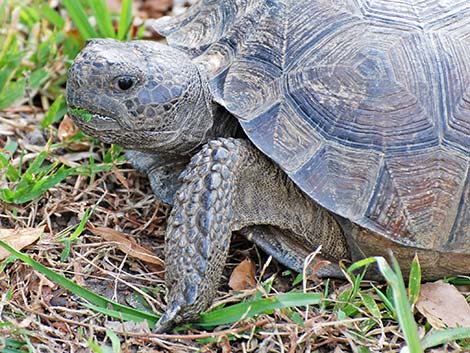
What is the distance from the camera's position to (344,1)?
358cm

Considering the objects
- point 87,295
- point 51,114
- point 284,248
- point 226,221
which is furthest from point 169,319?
point 51,114

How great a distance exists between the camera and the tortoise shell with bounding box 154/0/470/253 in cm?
333

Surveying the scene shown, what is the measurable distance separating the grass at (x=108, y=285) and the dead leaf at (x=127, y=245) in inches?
1.5

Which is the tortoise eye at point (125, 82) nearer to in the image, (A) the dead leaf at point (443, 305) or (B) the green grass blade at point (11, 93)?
(B) the green grass blade at point (11, 93)

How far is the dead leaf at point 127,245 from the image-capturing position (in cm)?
357

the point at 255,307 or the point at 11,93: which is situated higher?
the point at 11,93

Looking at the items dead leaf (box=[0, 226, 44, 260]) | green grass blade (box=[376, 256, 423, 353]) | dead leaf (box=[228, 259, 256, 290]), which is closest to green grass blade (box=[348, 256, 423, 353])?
green grass blade (box=[376, 256, 423, 353])

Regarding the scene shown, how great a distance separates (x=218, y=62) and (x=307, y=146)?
69 cm

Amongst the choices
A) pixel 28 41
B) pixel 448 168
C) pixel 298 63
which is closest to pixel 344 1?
pixel 298 63

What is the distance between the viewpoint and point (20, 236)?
3490 millimetres

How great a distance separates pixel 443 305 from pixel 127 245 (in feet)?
5.10

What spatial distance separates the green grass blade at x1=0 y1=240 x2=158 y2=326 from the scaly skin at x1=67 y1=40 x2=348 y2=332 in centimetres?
11

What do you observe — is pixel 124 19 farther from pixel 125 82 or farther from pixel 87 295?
pixel 87 295

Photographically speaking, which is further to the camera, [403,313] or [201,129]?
[201,129]
